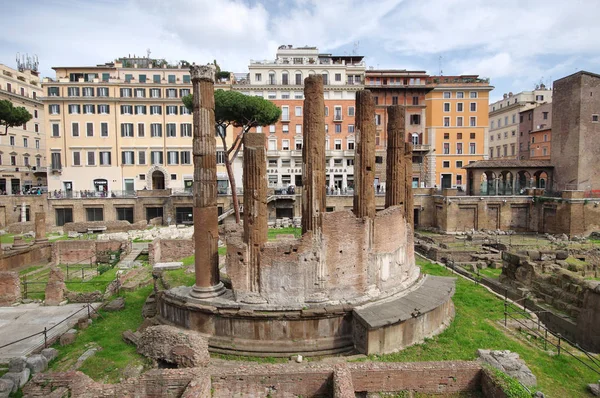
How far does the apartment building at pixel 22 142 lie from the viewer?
128 feet

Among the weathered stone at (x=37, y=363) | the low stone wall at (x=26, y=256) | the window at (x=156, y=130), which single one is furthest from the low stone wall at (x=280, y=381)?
the window at (x=156, y=130)

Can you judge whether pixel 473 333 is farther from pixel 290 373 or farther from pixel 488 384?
pixel 290 373

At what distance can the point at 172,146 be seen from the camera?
122ft

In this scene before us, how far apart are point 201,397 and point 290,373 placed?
1.89m

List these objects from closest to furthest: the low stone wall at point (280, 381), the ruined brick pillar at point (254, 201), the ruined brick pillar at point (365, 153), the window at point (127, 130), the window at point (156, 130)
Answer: the low stone wall at point (280, 381) → the ruined brick pillar at point (254, 201) → the ruined brick pillar at point (365, 153) → the window at point (127, 130) → the window at point (156, 130)

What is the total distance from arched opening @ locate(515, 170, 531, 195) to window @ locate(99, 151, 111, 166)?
3880cm

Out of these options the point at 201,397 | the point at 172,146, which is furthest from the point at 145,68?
the point at 201,397

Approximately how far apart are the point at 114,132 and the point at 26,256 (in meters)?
18.9

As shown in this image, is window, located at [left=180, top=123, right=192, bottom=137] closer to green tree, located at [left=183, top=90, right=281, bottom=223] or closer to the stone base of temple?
green tree, located at [left=183, top=90, right=281, bottom=223]

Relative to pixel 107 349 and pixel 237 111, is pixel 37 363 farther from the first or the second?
pixel 237 111

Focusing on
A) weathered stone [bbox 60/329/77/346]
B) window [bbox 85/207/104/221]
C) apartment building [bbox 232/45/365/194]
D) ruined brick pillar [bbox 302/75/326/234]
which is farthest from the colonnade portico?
window [bbox 85/207/104/221]

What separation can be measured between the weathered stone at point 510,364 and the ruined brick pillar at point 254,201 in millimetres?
6238

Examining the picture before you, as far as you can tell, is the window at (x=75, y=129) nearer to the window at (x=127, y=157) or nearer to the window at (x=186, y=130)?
the window at (x=127, y=157)

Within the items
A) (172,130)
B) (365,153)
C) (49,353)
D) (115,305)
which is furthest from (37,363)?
(172,130)
